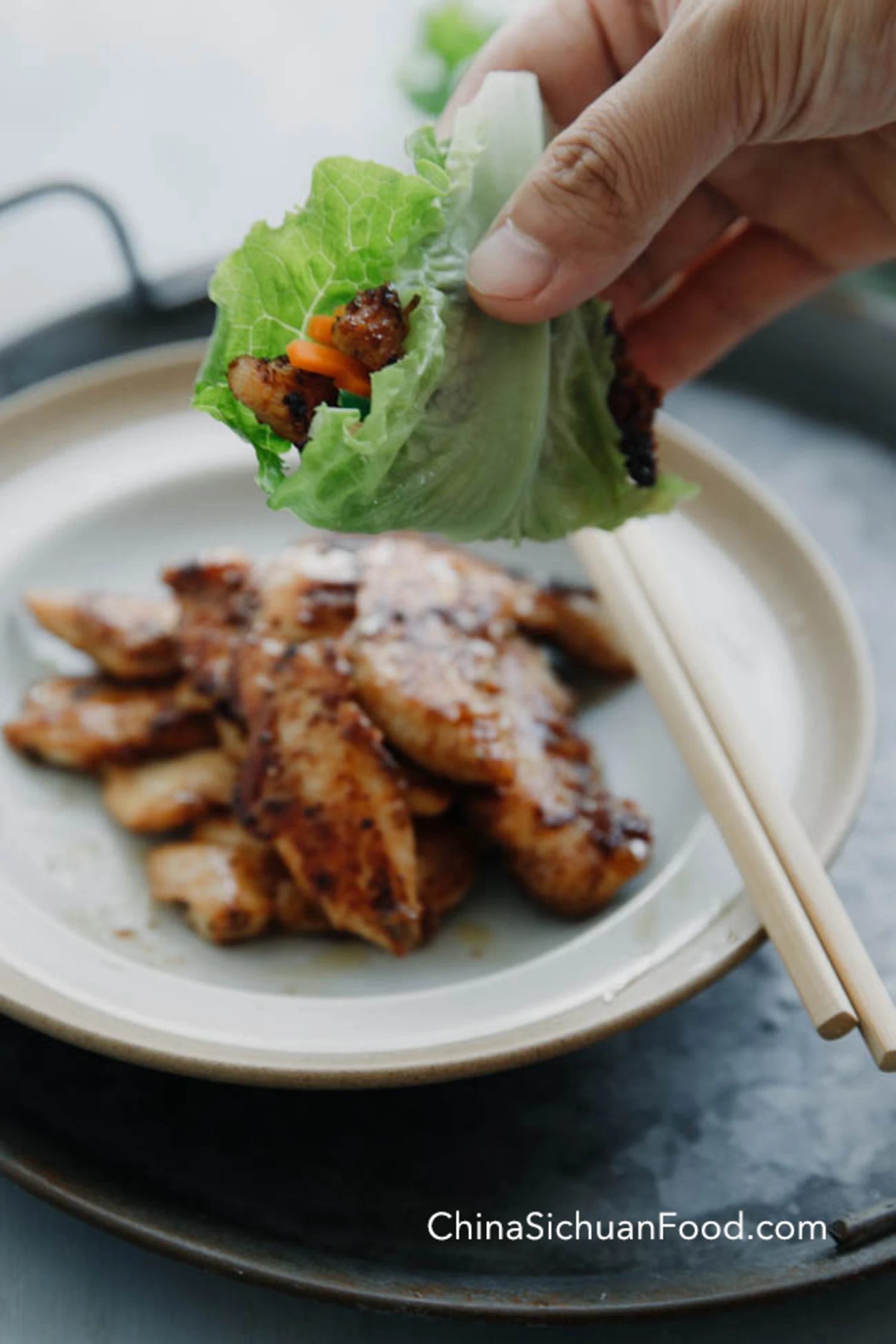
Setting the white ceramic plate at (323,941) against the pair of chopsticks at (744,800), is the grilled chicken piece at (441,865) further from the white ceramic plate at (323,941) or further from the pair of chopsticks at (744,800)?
the pair of chopsticks at (744,800)

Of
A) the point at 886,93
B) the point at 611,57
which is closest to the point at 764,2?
the point at 886,93

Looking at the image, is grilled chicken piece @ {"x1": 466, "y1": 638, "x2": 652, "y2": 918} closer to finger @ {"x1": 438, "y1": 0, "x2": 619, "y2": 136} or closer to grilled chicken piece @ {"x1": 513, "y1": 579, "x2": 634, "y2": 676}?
grilled chicken piece @ {"x1": 513, "y1": 579, "x2": 634, "y2": 676}

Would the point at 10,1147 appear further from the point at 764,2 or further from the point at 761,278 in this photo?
the point at 761,278

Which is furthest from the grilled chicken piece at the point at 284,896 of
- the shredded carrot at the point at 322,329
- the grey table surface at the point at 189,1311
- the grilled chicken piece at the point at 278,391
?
the shredded carrot at the point at 322,329

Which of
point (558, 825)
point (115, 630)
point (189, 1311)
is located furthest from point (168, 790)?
point (189, 1311)

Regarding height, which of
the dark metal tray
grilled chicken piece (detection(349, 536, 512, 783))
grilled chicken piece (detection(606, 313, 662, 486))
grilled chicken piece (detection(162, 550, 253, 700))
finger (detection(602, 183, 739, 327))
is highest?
grilled chicken piece (detection(606, 313, 662, 486))

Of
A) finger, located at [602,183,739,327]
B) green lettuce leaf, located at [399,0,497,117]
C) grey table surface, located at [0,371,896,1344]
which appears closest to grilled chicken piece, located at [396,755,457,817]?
grey table surface, located at [0,371,896,1344]

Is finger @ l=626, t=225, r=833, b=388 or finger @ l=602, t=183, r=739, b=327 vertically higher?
finger @ l=602, t=183, r=739, b=327

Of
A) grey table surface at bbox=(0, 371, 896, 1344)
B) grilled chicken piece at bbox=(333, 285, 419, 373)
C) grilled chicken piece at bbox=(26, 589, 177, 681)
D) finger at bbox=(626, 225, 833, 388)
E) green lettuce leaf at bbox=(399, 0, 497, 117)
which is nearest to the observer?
grilled chicken piece at bbox=(333, 285, 419, 373)

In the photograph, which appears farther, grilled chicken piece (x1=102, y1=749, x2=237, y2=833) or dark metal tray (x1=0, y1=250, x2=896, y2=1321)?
grilled chicken piece (x1=102, y1=749, x2=237, y2=833)
